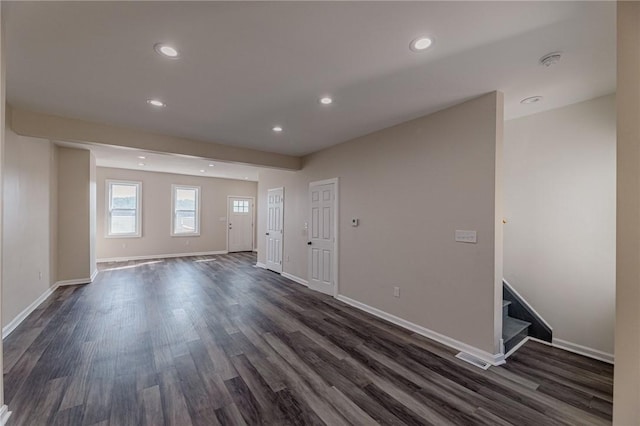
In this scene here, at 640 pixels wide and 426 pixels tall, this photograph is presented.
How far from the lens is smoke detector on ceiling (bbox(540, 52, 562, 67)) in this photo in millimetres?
2016

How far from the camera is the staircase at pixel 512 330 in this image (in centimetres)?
285

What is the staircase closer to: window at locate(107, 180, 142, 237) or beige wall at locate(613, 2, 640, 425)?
beige wall at locate(613, 2, 640, 425)

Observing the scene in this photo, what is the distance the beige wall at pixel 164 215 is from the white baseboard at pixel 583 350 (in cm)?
901

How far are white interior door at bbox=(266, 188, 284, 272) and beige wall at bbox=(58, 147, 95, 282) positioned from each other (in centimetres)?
373

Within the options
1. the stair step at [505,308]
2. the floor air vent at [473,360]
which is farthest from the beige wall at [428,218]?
the stair step at [505,308]

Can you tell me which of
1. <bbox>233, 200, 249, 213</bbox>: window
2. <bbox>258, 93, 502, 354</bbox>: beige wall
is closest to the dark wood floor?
<bbox>258, 93, 502, 354</bbox>: beige wall

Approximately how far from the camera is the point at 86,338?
297 cm

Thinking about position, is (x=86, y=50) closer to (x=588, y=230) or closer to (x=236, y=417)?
(x=236, y=417)

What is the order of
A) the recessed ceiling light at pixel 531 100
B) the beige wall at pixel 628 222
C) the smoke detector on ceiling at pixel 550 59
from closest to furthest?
the beige wall at pixel 628 222, the smoke detector on ceiling at pixel 550 59, the recessed ceiling light at pixel 531 100

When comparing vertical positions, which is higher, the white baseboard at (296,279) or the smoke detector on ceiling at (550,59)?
the smoke detector on ceiling at (550,59)

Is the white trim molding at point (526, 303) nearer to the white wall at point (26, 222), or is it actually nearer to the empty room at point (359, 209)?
the empty room at point (359, 209)

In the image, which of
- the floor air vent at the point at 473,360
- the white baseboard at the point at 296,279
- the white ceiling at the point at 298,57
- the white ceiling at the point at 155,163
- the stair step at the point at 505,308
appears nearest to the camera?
the white ceiling at the point at 298,57

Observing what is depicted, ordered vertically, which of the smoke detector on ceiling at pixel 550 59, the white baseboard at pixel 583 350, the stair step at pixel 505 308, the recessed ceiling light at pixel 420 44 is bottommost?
the white baseboard at pixel 583 350

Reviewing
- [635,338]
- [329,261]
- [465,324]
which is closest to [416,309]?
[465,324]
